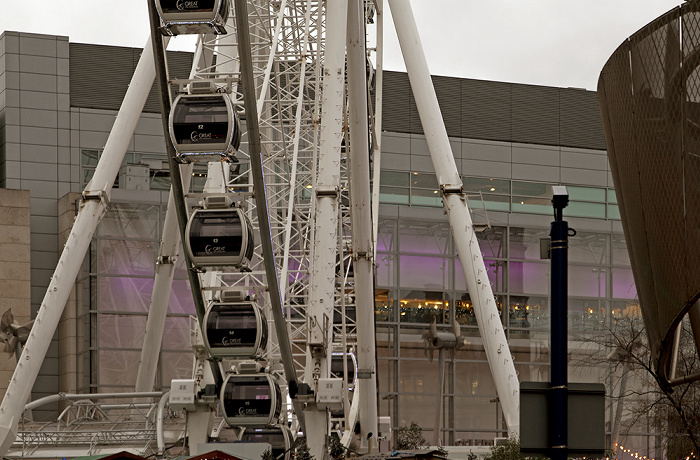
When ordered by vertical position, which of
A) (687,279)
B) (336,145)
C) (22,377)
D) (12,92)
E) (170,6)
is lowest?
(22,377)

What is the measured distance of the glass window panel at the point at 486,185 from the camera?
61031 mm

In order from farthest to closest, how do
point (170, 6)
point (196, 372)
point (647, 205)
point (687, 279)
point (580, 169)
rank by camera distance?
1. point (580, 169)
2. point (196, 372)
3. point (170, 6)
4. point (647, 205)
5. point (687, 279)

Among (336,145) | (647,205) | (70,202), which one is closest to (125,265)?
(70,202)

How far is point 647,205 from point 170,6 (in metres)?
10.2

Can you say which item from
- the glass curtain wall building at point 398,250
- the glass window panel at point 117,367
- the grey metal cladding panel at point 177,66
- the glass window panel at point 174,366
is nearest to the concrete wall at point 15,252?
the glass curtain wall building at point 398,250

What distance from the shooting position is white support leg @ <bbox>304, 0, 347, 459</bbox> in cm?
2569

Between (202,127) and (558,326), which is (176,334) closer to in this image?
(202,127)

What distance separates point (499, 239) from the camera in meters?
59.2

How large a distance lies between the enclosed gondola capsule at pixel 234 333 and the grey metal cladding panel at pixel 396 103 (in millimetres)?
36273

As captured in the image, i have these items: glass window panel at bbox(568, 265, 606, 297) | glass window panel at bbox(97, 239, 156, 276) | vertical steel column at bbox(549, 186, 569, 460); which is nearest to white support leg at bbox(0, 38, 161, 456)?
vertical steel column at bbox(549, 186, 569, 460)

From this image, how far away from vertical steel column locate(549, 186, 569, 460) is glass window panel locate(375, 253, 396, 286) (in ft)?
151

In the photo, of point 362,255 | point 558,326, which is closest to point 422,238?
point 362,255

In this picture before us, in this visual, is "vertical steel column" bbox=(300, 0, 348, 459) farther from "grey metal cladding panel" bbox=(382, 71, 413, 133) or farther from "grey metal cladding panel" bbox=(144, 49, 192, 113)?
"grey metal cladding panel" bbox=(382, 71, 413, 133)

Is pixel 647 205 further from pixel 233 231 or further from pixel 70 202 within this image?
pixel 70 202
